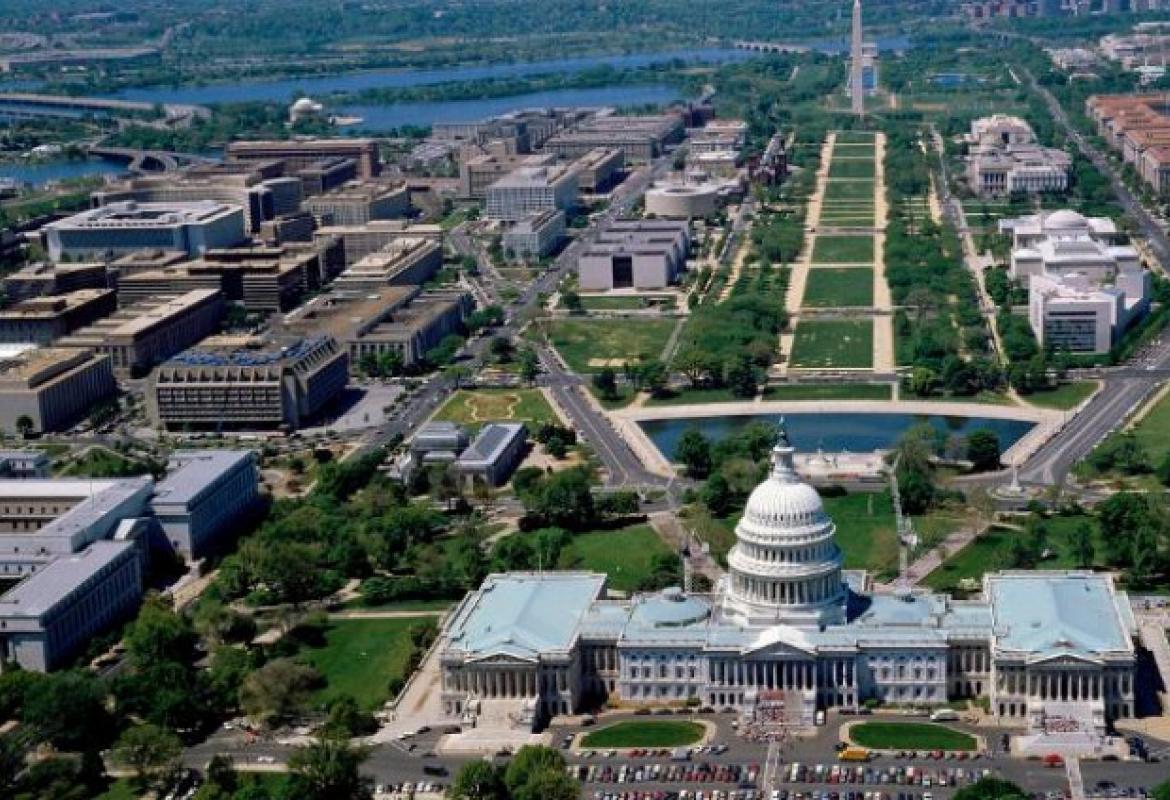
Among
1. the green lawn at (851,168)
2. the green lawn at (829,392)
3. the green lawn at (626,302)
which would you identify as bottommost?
the green lawn at (851,168)

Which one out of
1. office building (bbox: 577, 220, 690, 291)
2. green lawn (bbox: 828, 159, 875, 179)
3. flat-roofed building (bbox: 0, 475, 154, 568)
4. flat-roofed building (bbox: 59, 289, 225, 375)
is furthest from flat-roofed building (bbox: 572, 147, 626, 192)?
flat-roofed building (bbox: 0, 475, 154, 568)

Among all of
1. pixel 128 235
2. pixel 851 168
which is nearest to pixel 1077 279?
pixel 128 235

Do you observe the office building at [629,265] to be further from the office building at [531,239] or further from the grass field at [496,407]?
the grass field at [496,407]

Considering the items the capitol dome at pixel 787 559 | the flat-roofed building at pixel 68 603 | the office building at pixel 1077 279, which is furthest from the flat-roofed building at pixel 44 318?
the capitol dome at pixel 787 559

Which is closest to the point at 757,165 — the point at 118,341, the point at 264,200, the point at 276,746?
the point at 264,200

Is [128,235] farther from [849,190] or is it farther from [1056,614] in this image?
[1056,614]

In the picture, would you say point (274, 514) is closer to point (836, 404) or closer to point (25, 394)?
point (25, 394)

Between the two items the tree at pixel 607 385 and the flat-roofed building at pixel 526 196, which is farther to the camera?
the flat-roofed building at pixel 526 196
